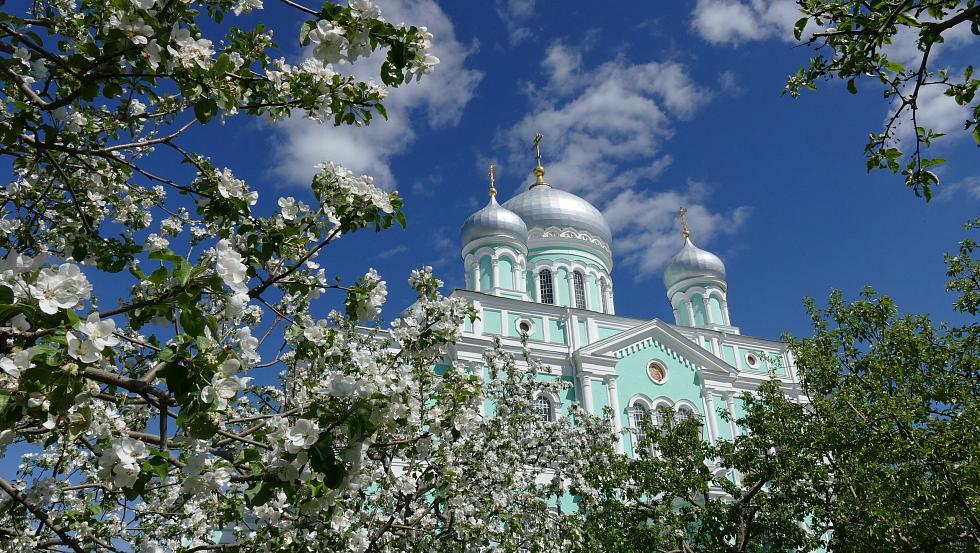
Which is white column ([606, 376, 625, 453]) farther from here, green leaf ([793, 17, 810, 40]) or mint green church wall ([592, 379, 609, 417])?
green leaf ([793, 17, 810, 40])

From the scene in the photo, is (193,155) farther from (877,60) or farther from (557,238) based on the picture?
(557,238)

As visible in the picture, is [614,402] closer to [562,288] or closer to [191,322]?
[562,288]

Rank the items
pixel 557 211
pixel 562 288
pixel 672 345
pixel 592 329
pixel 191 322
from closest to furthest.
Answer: pixel 191 322 → pixel 592 329 → pixel 672 345 → pixel 562 288 → pixel 557 211

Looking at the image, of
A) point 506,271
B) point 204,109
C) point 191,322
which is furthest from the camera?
point 506,271

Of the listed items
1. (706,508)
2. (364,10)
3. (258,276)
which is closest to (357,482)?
(258,276)

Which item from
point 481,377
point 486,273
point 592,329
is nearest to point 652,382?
point 592,329

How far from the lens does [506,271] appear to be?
88.8ft

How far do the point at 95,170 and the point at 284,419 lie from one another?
243 centimetres

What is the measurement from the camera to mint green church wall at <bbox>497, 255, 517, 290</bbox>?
87.4ft

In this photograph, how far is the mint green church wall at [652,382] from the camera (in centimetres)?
2403

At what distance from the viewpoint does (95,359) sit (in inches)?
103

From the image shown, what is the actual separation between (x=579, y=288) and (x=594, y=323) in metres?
3.44

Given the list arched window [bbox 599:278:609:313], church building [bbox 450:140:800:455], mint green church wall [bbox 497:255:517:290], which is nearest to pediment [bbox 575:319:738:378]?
church building [bbox 450:140:800:455]

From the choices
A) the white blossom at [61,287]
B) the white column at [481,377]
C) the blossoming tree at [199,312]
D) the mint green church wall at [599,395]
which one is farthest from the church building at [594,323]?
the white blossom at [61,287]
